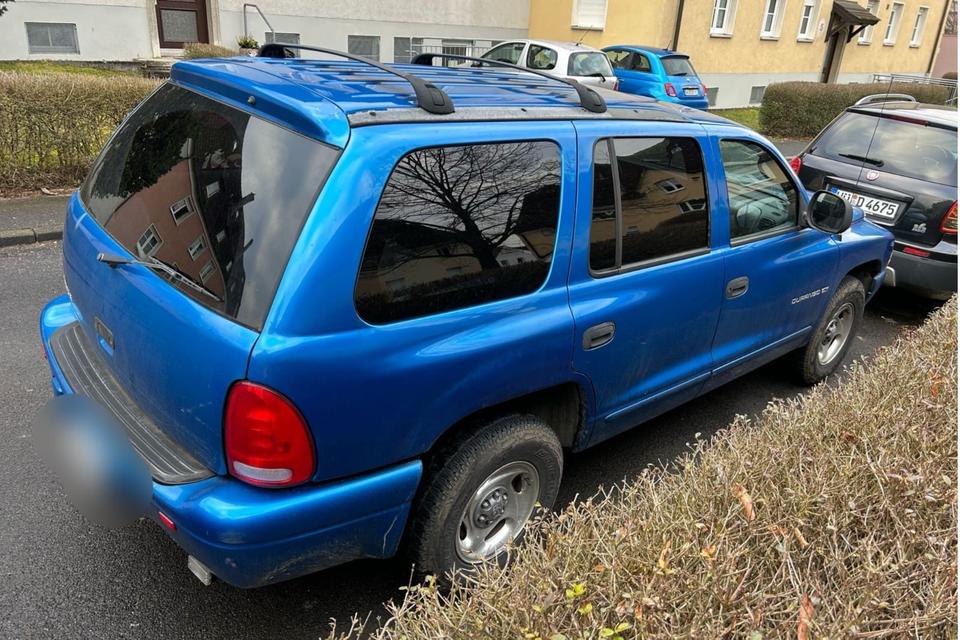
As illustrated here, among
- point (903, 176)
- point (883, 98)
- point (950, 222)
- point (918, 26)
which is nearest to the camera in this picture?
point (950, 222)

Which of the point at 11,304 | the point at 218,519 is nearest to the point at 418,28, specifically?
the point at 11,304

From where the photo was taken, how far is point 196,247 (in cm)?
232

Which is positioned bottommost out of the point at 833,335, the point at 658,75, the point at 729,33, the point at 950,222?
the point at 833,335

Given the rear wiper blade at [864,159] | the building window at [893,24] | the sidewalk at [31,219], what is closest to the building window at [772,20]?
the building window at [893,24]

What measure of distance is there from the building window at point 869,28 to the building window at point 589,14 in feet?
42.8

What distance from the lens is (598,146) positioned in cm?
288

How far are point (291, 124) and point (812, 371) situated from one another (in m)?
3.88

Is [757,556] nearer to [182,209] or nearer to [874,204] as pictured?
[182,209]

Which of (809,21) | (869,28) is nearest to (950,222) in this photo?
(809,21)

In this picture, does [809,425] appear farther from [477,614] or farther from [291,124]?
[291,124]

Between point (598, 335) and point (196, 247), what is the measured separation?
1.51 m

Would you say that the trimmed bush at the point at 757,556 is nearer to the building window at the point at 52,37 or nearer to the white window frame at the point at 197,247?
the white window frame at the point at 197,247

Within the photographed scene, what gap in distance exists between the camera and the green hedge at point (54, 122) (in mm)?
7027

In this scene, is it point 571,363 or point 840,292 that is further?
point 840,292
